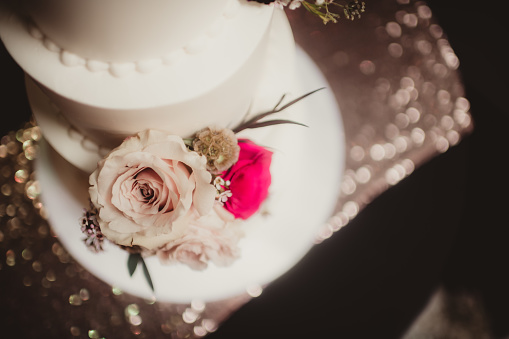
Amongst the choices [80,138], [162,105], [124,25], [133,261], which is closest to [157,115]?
[162,105]

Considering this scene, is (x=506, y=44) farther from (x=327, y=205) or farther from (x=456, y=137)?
(x=327, y=205)

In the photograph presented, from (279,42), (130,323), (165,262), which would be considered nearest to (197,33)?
(279,42)

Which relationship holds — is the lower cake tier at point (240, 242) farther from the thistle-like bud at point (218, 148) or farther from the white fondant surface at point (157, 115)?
the thistle-like bud at point (218, 148)

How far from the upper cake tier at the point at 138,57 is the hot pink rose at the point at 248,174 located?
111mm

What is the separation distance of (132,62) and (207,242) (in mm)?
371

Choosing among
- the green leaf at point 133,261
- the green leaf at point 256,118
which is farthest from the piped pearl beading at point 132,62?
the green leaf at point 133,261

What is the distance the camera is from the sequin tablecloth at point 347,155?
1.29m

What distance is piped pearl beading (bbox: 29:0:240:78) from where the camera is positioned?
2.16ft

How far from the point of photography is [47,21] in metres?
0.62

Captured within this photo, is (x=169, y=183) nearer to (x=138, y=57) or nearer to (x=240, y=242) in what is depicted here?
(x=138, y=57)

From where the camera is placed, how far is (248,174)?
29.7 inches

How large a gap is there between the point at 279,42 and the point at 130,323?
0.94 metres

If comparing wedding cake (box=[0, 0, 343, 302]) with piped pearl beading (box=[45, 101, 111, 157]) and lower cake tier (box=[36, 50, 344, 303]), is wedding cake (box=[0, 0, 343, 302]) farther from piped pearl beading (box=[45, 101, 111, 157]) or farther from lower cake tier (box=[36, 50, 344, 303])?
lower cake tier (box=[36, 50, 344, 303])

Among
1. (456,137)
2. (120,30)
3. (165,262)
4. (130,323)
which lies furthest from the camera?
(456,137)
